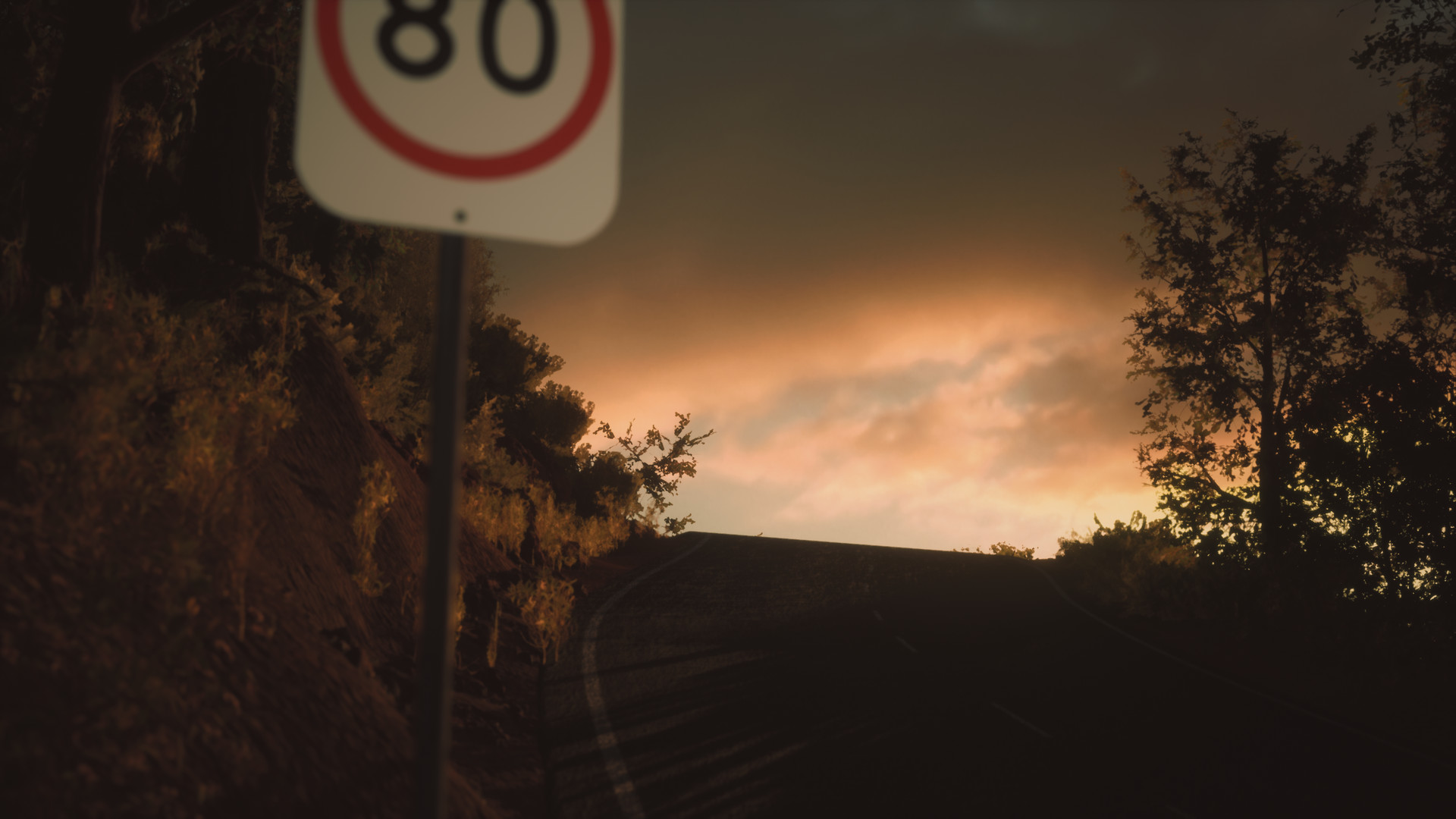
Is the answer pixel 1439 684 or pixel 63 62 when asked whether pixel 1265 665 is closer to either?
pixel 1439 684

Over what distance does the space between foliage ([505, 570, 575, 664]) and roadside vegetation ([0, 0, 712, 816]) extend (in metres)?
0.07

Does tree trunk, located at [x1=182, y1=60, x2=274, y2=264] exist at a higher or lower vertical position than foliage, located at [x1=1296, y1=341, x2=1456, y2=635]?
higher

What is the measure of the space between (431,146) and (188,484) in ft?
15.2

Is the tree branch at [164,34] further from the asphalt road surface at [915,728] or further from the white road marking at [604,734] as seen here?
the white road marking at [604,734]

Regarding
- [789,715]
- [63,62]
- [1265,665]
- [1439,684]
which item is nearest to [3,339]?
[63,62]

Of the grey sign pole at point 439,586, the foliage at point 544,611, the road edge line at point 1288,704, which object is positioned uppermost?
the grey sign pole at point 439,586

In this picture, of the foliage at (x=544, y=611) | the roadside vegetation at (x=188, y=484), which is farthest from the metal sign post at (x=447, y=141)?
the foliage at (x=544, y=611)

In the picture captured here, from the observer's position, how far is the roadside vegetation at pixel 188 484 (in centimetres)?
382

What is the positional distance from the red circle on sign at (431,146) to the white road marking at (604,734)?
18.2 ft

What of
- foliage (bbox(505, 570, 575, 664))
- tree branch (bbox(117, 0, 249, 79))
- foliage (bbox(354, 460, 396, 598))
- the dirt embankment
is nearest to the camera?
the dirt embankment

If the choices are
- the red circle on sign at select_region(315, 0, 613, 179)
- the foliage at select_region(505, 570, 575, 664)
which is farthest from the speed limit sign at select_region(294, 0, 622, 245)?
the foliage at select_region(505, 570, 575, 664)

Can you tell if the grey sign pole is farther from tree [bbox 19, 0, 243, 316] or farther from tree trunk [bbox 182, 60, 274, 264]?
tree trunk [bbox 182, 60, 274, 264]

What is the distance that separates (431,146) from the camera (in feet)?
6.38

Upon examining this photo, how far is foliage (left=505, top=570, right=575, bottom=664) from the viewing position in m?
11.5
